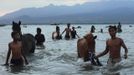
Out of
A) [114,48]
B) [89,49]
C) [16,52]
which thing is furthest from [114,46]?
[16,52]

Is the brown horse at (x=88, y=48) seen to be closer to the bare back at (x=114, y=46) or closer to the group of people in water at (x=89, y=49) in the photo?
the group of people in water at (x=89, y=49)

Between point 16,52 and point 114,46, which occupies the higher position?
point 114,46

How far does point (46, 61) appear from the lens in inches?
848

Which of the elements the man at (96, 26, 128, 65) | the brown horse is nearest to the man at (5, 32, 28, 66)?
the brown horse

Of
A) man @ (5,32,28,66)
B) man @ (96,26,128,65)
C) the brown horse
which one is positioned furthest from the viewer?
the brown horse

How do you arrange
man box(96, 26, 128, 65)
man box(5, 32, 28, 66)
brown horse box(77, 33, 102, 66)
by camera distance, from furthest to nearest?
brown horse box(77, 33, 102, 66), man box(5, 32, 28, 66), man box(96, 26, 128, 65)

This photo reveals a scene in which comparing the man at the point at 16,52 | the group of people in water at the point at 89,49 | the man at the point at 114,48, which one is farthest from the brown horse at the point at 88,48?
the man at the point at 16,52

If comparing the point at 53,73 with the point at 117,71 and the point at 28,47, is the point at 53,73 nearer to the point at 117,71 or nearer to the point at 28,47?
the point at 117,71

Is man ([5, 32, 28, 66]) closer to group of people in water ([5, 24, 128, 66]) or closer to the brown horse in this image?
group of people in water ([5, 24, 128, 66])

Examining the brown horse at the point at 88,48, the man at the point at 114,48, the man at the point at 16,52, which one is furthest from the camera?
the brown horse at the point at 88,48

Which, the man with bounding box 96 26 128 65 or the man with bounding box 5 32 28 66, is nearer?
the man with bounding box 96 26 128 65

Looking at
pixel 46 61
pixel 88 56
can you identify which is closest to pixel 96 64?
pixel 88 56

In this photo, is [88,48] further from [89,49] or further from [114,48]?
[114,48]

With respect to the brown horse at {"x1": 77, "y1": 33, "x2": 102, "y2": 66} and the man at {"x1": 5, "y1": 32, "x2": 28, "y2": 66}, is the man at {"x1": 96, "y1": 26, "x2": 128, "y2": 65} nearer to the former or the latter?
the brown horse at {"x1": 77, "y1": 33, "x2": 102, "y2": 66}
